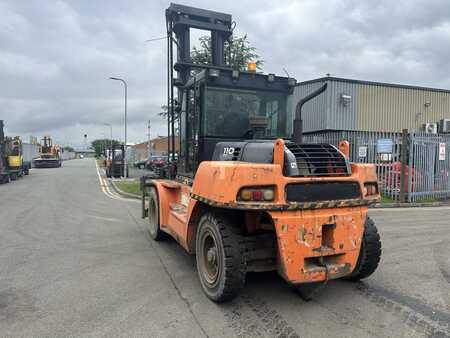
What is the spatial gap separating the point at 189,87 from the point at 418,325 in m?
4.06

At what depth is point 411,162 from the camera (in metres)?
12.4

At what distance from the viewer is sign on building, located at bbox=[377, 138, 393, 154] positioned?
41.8 feet

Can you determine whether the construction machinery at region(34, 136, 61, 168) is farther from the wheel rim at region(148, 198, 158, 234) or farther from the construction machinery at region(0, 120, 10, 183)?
the wheel rim at region(148, 198, 158, 234)

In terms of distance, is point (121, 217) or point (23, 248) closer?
point (23, 248)

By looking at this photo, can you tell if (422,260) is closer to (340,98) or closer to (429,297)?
(429,297)

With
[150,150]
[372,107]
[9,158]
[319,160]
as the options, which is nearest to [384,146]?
[319,160]

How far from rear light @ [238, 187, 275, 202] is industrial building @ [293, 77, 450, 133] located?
1744 cm

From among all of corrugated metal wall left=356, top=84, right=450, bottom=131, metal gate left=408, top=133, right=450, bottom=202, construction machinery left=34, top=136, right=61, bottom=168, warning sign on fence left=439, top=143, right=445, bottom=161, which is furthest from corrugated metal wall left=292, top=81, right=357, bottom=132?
construction machinery left=34, top=136, right=61, bottom=168

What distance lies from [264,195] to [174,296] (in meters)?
1.67

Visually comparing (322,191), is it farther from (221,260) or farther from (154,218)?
(154,218)

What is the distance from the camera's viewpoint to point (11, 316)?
3.72 m

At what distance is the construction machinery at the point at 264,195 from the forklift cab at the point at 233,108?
1cm

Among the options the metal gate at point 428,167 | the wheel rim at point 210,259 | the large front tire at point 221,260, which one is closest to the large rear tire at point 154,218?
the wheel rim at point 210,259

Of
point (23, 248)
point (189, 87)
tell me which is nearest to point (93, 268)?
point (23, 248)
